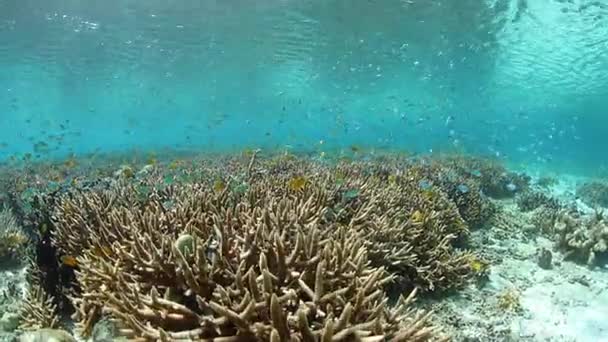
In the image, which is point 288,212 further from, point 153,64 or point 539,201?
point 153,64

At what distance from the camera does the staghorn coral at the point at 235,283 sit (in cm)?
271

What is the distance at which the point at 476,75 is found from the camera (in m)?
43.0

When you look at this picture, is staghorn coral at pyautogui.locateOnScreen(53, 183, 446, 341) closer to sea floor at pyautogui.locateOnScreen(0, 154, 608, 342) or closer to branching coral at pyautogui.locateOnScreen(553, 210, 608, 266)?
sea floor at pyautogui.locateOnScreen(0, 154, 608, 342)

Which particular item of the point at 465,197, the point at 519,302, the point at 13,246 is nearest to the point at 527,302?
the point at 519,302

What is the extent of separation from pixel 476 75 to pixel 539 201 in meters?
34.0

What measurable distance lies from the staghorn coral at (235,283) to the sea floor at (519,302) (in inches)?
57.3

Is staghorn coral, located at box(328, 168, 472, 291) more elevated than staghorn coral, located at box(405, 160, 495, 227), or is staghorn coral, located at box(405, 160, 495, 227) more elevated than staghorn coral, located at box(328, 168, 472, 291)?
staghorn coral, located at box(328, 168, 472, 291)

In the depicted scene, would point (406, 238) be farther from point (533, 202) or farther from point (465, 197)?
point (533, 202)

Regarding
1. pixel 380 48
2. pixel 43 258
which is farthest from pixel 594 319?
pixel 380 48

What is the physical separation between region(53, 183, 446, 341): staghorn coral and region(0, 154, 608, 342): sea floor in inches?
57.3

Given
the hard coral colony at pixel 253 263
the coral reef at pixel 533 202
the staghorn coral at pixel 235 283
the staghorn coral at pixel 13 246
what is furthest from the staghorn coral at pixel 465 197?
the staghorn coral at pixel 13 246

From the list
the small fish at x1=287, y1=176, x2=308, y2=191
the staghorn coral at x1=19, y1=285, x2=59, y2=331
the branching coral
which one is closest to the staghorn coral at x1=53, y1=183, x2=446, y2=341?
the staghorn coral at x1=19, y1=285, x2=59, y2=331

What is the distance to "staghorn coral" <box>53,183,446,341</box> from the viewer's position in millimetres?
2713

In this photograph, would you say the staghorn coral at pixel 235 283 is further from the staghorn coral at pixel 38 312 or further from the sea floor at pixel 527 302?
the sea floor at pixel 527 302
